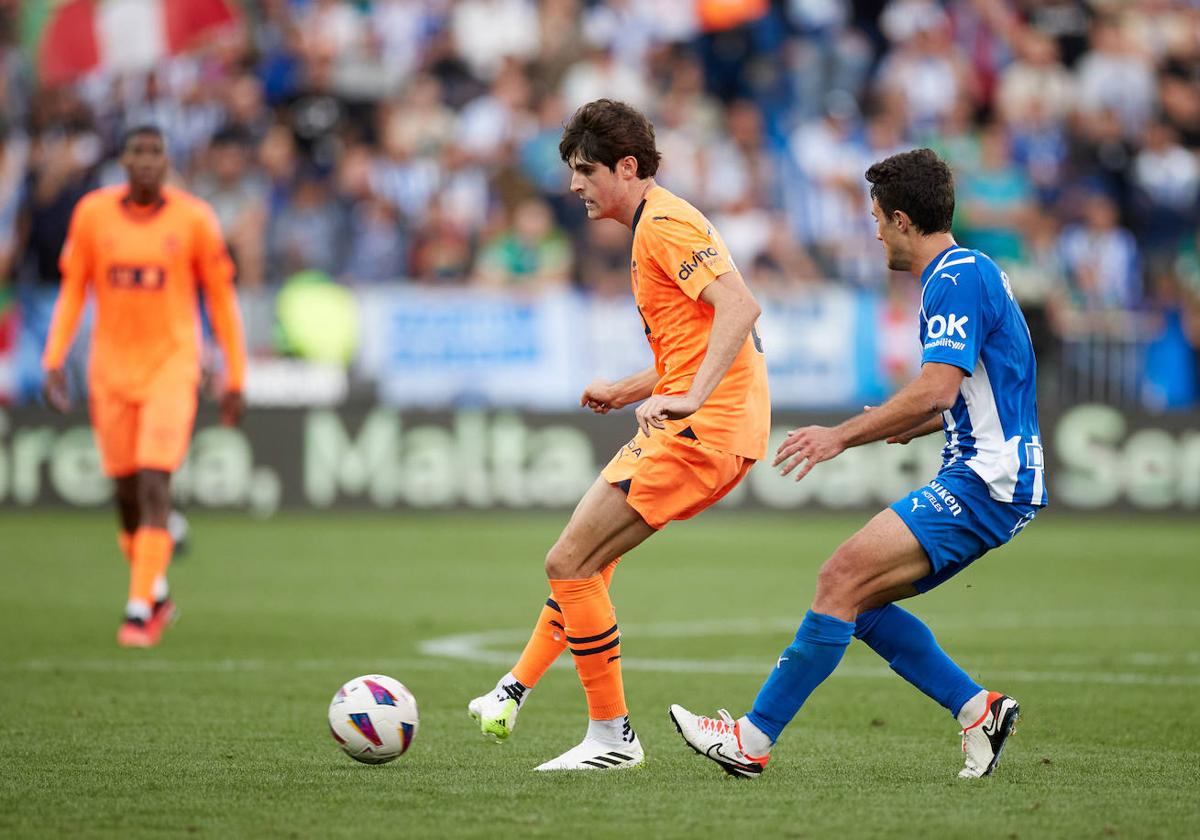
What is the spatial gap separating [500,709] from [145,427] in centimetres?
444

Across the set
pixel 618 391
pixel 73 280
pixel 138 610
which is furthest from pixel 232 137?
pixel 618 391

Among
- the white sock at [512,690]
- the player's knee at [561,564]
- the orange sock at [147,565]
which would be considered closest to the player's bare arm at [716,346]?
the player's knee at [561,564]

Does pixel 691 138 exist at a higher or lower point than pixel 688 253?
higher

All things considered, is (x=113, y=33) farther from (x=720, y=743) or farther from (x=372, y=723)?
(x=720, y=743)

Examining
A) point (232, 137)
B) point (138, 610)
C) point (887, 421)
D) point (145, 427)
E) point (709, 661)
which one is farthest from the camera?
point (232, 137)

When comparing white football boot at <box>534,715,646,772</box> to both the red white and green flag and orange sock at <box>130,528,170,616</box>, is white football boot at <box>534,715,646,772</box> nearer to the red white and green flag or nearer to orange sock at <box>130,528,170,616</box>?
orange sock at <box>130,528,170,616</box>

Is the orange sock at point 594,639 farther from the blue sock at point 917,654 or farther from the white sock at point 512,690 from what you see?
the blue sock at point 917,654

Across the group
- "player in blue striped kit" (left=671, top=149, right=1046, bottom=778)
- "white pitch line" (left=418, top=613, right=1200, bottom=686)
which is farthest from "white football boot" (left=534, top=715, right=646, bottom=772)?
"white pitch line" (left=418, top=613, right=1200, bottom=686)

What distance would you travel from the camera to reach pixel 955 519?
649cm

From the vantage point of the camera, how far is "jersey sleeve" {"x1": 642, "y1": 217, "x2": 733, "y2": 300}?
6.66m

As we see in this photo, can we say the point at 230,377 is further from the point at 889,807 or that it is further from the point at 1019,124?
the point at 1019,124

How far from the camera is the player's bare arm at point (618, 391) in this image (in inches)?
287

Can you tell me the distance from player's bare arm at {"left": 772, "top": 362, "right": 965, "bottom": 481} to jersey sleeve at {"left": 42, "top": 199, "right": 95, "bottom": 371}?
6138 millimetres

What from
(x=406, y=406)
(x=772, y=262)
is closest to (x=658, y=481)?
(x=406, y=406)
